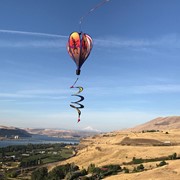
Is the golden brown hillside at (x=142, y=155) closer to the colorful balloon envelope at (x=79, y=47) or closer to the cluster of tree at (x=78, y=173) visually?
the cluster of tree at (x=78, y=173)

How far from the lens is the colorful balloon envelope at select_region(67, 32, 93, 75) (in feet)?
93.6

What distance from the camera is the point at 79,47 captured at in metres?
28.7

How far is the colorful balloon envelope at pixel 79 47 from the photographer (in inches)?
1123

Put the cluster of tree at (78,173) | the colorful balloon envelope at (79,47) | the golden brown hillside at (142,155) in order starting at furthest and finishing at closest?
the cluster of tree at (78,173) → the golden brown hillside at (142,155) → the colorful balloon envelope at (79,47)

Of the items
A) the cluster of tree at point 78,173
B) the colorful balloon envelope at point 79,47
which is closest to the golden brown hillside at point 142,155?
the cluster of tree at point 78,173

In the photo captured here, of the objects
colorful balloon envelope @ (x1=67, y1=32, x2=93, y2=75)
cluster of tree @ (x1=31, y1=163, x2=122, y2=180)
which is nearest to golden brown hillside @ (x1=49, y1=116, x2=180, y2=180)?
cluster of tree @ (x1=31, y1=163, x2=122, y2=180)

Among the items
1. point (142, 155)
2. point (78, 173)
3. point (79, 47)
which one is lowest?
point (78, 173)

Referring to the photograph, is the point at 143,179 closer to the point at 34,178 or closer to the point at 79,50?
the point at 79,50

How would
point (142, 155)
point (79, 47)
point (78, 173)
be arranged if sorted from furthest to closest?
point (142, 155) → point (78, 173) → point (79, 47)

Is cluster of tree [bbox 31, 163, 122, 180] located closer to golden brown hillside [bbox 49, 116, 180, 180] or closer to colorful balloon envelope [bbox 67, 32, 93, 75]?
golden brown hillside [bbox 49, 116, 180, 180]

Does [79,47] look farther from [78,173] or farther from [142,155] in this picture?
[142,155]

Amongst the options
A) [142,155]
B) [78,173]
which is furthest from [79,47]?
[142,155]

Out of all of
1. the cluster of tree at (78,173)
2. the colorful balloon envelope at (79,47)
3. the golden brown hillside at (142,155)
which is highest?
the colorful balloon envelope at (79,47)

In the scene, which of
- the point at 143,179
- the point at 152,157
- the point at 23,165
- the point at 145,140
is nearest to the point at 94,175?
the point at 143,179
